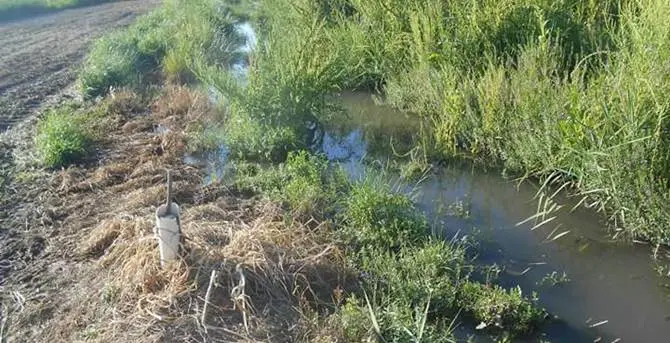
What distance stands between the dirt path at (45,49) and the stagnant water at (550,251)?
3.14 metres

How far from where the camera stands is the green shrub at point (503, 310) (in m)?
4.00

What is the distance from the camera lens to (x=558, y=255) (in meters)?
4.89

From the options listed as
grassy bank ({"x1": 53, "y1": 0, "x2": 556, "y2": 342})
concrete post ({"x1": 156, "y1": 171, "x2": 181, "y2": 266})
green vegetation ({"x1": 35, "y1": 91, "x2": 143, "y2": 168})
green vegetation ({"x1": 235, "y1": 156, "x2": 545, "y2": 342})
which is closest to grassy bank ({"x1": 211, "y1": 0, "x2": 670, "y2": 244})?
grassy bank ({"x1": 53, "y1": 0, "x2": 556, "y2": 342})

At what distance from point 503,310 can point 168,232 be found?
2.16 metres

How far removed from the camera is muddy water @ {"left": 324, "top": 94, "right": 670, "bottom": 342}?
411 centimetres

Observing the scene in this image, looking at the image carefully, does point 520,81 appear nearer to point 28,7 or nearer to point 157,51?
point 157,51

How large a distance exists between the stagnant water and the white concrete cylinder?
188 centimetres

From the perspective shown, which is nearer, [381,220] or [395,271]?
[395,271]

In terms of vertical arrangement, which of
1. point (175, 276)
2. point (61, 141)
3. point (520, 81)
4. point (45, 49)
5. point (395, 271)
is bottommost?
point (395, 271)

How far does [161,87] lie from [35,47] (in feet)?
12.0

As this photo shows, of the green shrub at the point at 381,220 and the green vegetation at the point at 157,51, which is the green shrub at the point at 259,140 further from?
the green vegetation at the point at 157,51

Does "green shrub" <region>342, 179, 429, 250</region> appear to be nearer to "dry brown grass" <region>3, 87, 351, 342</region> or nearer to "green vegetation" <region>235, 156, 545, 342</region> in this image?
"green vegetation" <region>235, 156, 545, 342</region>

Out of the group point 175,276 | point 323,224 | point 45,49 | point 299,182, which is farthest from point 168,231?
point 45,49

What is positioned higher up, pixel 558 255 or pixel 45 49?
pixel 45 49
